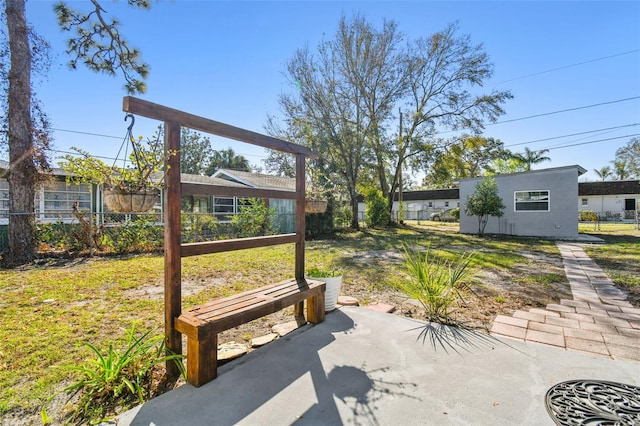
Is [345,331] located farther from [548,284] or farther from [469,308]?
[548,284]

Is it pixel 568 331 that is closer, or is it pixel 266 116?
pixel 568 331

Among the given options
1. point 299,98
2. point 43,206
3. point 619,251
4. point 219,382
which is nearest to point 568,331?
point 219,382

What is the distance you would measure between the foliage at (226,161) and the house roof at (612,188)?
3272 centimetres

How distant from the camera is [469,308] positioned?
378cm

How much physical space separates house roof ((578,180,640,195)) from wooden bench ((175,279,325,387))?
3203 centimetres

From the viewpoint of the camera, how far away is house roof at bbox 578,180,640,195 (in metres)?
23.9

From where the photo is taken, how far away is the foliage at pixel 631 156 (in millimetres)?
32500

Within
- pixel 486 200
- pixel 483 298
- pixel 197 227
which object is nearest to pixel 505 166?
pixel 486 200

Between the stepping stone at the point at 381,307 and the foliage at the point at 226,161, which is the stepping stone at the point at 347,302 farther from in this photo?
the foliage at the point at 226,161

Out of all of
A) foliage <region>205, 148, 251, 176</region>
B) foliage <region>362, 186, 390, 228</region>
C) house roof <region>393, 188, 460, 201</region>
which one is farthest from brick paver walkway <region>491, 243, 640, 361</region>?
foliage <region>205, 148, 251, 176</region>

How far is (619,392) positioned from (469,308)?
6.19 feet

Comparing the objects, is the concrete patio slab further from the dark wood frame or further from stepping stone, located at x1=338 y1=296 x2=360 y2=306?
stepping stone, located at x1=338 y1=296 x2=360 y2=306

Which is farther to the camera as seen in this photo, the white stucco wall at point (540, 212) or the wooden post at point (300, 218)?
the white stucco wall at point (540, 212)

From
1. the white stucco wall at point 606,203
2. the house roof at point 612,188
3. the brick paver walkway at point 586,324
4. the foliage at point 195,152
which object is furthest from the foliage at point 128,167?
the white stucco wall at point 606,203
